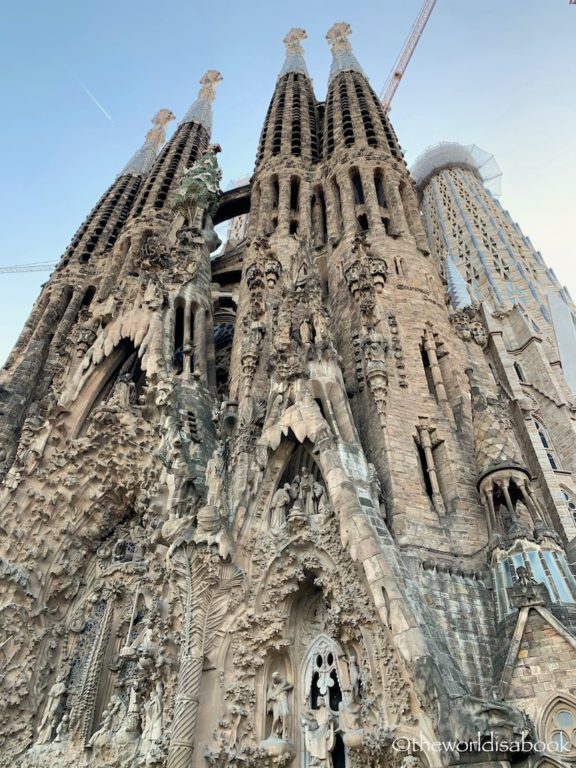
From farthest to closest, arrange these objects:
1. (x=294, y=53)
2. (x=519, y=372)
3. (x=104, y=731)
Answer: (x=294, y=53) → (x=519, y=372) → (x=104, y=731)

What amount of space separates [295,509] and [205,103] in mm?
32376

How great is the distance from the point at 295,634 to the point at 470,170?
31000mm

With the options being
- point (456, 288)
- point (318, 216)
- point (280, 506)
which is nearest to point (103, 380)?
point (280, 506)

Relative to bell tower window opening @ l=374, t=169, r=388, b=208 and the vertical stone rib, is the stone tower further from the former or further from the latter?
the vertical stone rib

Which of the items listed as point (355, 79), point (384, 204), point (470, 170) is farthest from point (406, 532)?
point (470, 170)

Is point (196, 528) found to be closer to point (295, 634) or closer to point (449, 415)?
point (295, 634)

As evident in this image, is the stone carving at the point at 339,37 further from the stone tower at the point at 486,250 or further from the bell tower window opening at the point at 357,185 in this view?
the bell tower window opening at the point at 357,185

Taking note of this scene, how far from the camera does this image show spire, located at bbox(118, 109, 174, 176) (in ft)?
104

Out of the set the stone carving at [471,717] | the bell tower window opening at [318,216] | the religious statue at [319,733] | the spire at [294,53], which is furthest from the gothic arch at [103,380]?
the spire at [294,53]

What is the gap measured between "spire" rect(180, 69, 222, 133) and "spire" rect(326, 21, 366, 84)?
25.3 feet

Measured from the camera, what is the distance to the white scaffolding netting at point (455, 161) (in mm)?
33125


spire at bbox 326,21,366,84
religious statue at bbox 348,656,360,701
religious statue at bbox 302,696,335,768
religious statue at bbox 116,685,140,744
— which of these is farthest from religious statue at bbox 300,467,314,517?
spire at bbox 326,21,366,84

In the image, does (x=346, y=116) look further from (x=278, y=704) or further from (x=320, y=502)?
(x=278, y=704)

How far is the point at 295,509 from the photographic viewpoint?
28.0 feet
